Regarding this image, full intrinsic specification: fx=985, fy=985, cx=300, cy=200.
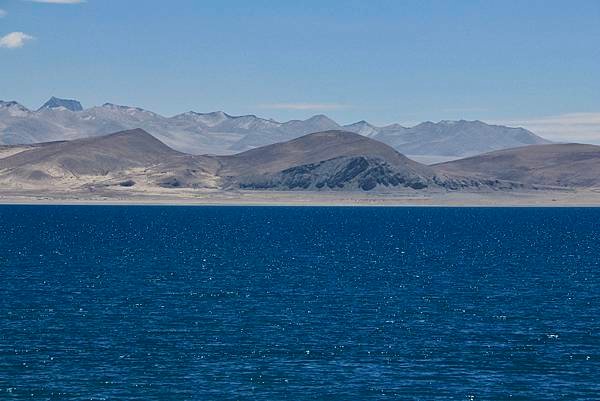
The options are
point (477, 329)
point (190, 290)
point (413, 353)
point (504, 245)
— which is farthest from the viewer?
point (504, 245)

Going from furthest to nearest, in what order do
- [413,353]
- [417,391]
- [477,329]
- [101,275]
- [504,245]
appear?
[504,245] < [101,275] < [477,329] < [413,353] < [417,391]

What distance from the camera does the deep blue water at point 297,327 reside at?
5647cm

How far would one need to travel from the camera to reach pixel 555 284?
338 ft

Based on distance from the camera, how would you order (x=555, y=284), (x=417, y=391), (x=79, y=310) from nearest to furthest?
(x=417, y=391) → (x=79, y=310) → (x=555, y=284)

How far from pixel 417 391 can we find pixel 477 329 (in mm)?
19922

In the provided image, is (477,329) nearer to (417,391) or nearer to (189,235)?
(417,391)

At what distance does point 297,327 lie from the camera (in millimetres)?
74250

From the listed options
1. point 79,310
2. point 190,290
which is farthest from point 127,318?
point 190,290

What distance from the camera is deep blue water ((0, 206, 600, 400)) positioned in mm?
56469

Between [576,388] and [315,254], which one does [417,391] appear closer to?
[576,388]

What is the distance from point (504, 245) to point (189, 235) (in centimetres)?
6078

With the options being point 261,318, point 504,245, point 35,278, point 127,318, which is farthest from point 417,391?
point 504,245

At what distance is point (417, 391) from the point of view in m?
55.3

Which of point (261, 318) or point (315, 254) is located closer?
point (261, 318)
